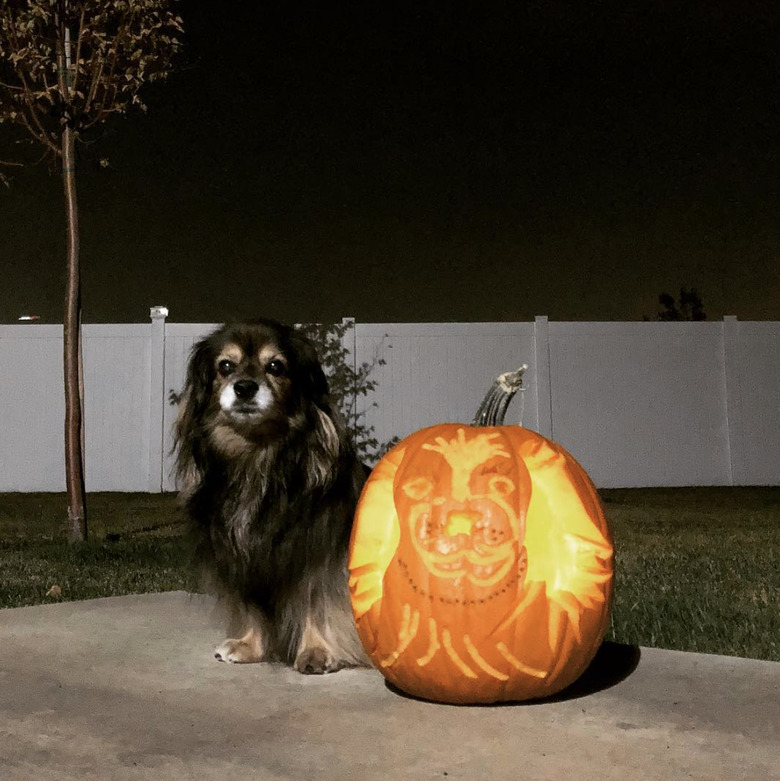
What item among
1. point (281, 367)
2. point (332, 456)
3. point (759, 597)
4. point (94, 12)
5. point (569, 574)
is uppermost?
point (94, 12)

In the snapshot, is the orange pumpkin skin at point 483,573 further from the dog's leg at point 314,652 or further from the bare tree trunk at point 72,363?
the bare tree trunk at point 72,363

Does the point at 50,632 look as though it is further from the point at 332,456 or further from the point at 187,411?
the point at 332,456

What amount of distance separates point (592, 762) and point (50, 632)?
2.35 meters

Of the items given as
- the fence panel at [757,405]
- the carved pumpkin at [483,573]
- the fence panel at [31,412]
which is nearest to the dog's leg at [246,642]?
the carved pumpkin at [483,573]

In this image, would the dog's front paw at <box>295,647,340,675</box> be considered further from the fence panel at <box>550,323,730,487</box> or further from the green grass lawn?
the fence panel at <box>550,323,730,487</box>

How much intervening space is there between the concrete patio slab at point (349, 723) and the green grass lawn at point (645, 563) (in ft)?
2.82

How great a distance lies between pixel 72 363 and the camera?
754 centimetres

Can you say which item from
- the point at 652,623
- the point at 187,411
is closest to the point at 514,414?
the point at 652,623

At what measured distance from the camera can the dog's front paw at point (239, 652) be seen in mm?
3395

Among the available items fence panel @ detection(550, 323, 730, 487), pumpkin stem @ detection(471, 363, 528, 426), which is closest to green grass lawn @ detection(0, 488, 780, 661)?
pumpkin stem @ detection(471, 363, 528, 426)

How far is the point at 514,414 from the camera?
43.2 ft

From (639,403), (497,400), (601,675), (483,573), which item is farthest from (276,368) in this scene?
(639,403)

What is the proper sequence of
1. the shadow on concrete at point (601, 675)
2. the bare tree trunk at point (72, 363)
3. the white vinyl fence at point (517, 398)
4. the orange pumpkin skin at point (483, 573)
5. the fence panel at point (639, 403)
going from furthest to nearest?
the fence panel at point (639, 403) → the white vinyl fence at point (517, 398) → the bare tree trunk at point (72, 363) → the shadow on concrete at point (601, 675) → the orange pumpkin skin at point (483, 573)

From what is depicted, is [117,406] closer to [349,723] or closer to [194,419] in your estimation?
[194,419]
